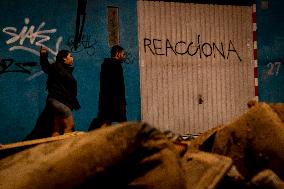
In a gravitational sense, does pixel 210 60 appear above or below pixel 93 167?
above

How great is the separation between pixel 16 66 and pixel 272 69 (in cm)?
520

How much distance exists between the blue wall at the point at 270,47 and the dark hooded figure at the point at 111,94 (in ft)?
10.4

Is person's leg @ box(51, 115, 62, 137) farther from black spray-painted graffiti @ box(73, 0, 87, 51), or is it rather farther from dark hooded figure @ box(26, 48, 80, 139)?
black spray-painted graffiti @ box(73, 0, 87, 51)

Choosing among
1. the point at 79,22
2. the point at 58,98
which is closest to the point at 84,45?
the point at 79,22

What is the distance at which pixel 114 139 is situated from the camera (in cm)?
203

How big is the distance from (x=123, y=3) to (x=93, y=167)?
19.2 feet

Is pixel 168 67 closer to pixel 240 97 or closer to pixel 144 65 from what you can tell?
pixel 144 65

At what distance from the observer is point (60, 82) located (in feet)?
21.6

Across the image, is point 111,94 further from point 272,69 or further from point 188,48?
point 272,69

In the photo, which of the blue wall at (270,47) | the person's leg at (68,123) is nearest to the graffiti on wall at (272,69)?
the blue wall at (270,47)

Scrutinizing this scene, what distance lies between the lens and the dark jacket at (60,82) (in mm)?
6562

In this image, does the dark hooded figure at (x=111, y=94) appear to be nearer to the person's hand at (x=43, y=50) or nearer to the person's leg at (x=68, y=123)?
the person's leg at (x=68, y=123)

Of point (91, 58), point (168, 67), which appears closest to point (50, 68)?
point (91, 58)

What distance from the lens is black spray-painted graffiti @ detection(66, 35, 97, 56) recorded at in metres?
7.12
